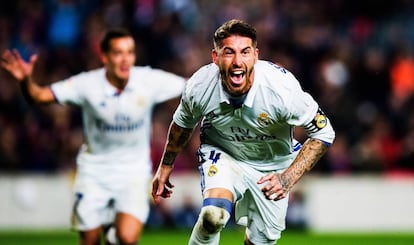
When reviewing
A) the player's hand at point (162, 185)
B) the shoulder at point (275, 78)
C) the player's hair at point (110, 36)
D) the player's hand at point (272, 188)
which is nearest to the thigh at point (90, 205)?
the player's hair at point (110, 36)

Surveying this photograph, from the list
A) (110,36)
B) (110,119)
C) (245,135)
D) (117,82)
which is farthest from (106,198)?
(245,135)

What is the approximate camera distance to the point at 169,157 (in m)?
8.32

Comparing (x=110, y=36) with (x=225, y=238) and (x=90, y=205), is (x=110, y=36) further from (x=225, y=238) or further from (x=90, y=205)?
(x=225, y=238)

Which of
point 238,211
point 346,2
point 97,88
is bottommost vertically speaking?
point 238,211

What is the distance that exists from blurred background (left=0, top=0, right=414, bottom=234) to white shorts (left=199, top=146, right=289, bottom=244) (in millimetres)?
6785

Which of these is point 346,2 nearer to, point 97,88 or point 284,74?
point 97,88

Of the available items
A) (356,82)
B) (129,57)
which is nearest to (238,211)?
(129,57)

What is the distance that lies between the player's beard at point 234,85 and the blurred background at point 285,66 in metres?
7.46

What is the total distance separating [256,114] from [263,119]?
0.22 feet

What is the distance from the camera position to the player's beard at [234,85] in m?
7.57

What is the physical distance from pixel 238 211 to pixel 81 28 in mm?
9849

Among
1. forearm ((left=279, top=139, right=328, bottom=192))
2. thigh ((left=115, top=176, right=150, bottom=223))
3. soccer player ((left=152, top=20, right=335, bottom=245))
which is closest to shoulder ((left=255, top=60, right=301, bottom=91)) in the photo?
Result: soccer player ((left=152, top=20, right=335, bottom=245))

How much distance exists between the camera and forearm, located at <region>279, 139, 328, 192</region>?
25.0 feet

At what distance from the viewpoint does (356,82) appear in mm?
16641
